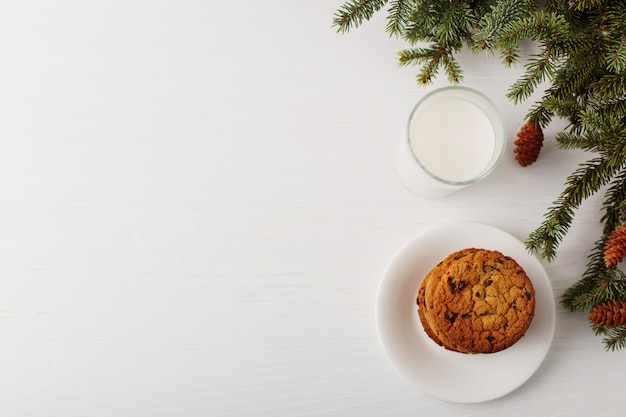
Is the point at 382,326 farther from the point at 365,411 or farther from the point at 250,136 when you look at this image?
the point at 250,136

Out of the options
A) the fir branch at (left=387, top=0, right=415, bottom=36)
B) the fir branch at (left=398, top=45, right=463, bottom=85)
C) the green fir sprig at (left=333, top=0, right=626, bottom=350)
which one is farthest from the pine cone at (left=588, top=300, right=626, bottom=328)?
the fir branch at (left=387, top=0, right=415, bottom=36)

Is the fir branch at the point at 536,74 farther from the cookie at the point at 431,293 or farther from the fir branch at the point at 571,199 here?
the cookie at the point at 431,293

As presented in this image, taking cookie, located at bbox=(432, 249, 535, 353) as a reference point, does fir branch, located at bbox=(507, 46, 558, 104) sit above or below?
above

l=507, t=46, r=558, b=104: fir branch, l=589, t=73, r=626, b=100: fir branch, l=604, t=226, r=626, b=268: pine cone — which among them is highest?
l=589, t=73, r=626, b=100: fir branch

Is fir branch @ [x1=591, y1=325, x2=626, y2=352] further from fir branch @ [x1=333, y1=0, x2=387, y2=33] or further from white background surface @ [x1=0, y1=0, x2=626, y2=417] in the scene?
fir branch @ [x1=333, y1=0, x2=387, y2=33]

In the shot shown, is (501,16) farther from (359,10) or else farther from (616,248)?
(616,248)

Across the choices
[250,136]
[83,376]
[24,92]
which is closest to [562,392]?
[250,136]

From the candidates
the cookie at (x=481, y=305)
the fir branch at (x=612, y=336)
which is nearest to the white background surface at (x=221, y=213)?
the fir branch at (x=612, y=336)
